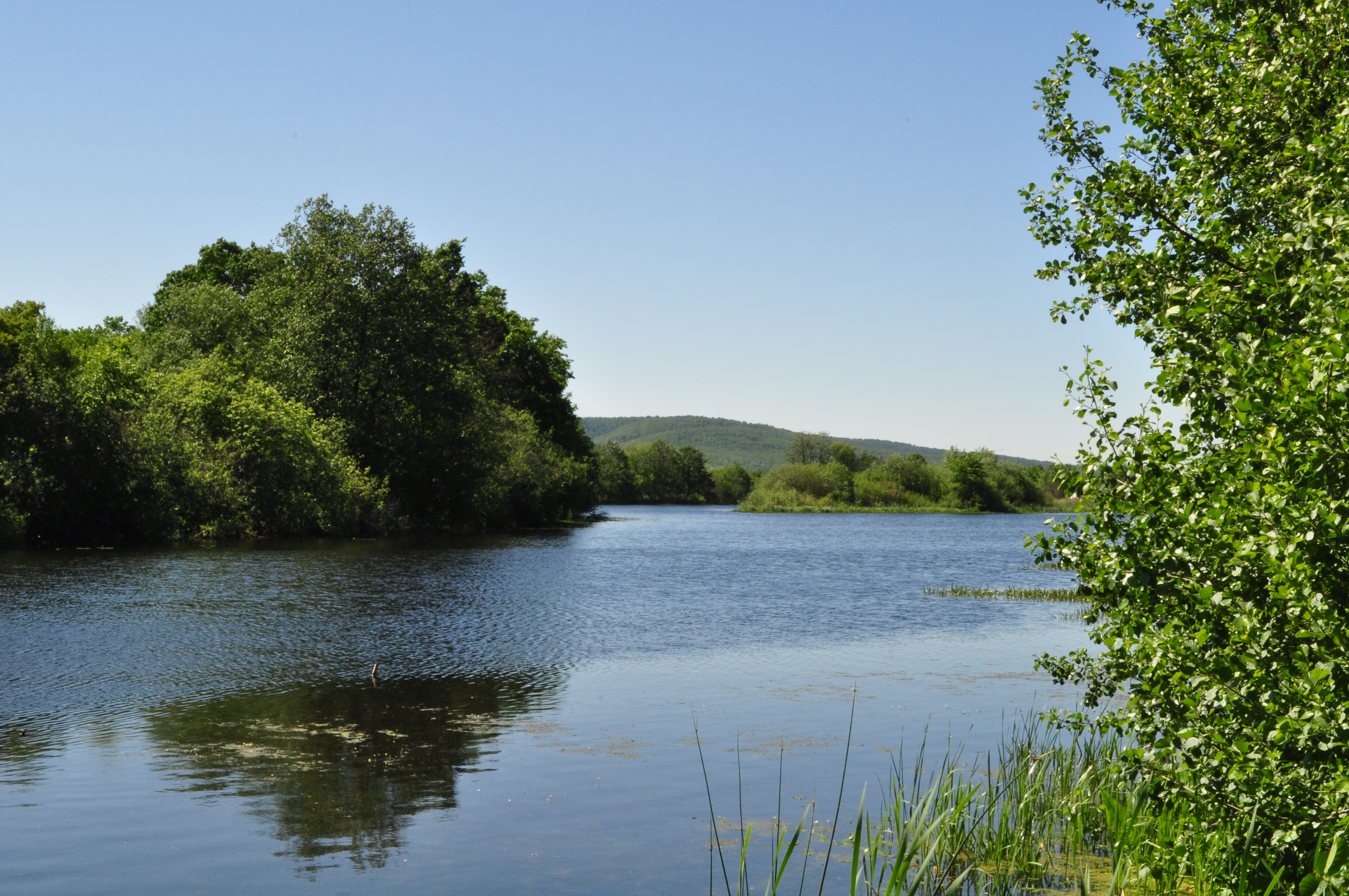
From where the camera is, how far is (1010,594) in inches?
1267

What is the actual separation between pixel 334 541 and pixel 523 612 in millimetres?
24804

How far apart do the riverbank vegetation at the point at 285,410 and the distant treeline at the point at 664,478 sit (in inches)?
3040

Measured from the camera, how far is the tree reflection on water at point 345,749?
911cm

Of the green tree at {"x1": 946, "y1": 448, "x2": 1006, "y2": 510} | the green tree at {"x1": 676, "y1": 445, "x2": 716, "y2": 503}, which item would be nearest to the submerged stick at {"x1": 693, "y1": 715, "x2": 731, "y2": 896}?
the green tree at {"x1": 946, "y1": 448, "x2": 1006, "y2": 510}

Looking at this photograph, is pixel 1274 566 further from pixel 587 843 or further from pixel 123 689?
pixel 123 689

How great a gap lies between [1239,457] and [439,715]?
11376 millimetres

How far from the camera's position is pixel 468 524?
200 feet

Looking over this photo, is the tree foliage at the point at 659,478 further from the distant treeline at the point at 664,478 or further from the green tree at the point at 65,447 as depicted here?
the green tree at the point at 65,447

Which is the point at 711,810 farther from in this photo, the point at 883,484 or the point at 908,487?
the point at 908,487

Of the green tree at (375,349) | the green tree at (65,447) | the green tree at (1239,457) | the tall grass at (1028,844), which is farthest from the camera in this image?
the green tree at (375,349)

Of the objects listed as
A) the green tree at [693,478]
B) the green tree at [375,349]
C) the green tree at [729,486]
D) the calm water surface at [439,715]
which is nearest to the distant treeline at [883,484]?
the green tree at [693,478]

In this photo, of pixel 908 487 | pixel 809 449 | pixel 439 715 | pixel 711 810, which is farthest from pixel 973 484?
pixel 711 810

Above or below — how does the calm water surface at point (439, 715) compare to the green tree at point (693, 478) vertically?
below

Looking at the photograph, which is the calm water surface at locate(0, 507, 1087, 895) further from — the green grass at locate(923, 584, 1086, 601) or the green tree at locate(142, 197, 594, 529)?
the green tree at locate(142, 197, 594, 529)
